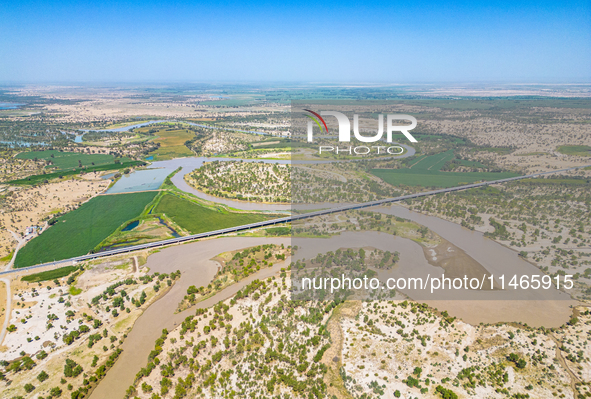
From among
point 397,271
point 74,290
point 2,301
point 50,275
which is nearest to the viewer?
point 2,301

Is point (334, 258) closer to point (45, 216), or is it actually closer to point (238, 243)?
point (238, 243)

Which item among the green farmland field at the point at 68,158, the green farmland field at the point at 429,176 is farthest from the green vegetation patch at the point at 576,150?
the green farmland field at the point at 68,158

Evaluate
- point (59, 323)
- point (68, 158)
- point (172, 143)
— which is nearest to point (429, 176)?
point (59, 323)

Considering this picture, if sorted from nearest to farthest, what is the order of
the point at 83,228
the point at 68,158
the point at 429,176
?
the point at 83,228 < the point at 429,176 < the point at 68,158

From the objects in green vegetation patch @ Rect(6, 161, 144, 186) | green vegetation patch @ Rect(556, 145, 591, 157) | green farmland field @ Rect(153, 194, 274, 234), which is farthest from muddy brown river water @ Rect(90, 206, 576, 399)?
green vegetation patch @ Rect(556, 145, 591, 157)

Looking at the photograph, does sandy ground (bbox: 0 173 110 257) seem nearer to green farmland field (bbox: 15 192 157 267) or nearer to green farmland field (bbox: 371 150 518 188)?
green farmland field (bbox: 15 192 157 267)

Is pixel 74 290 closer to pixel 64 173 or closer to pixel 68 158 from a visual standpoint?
pixel 64 173
